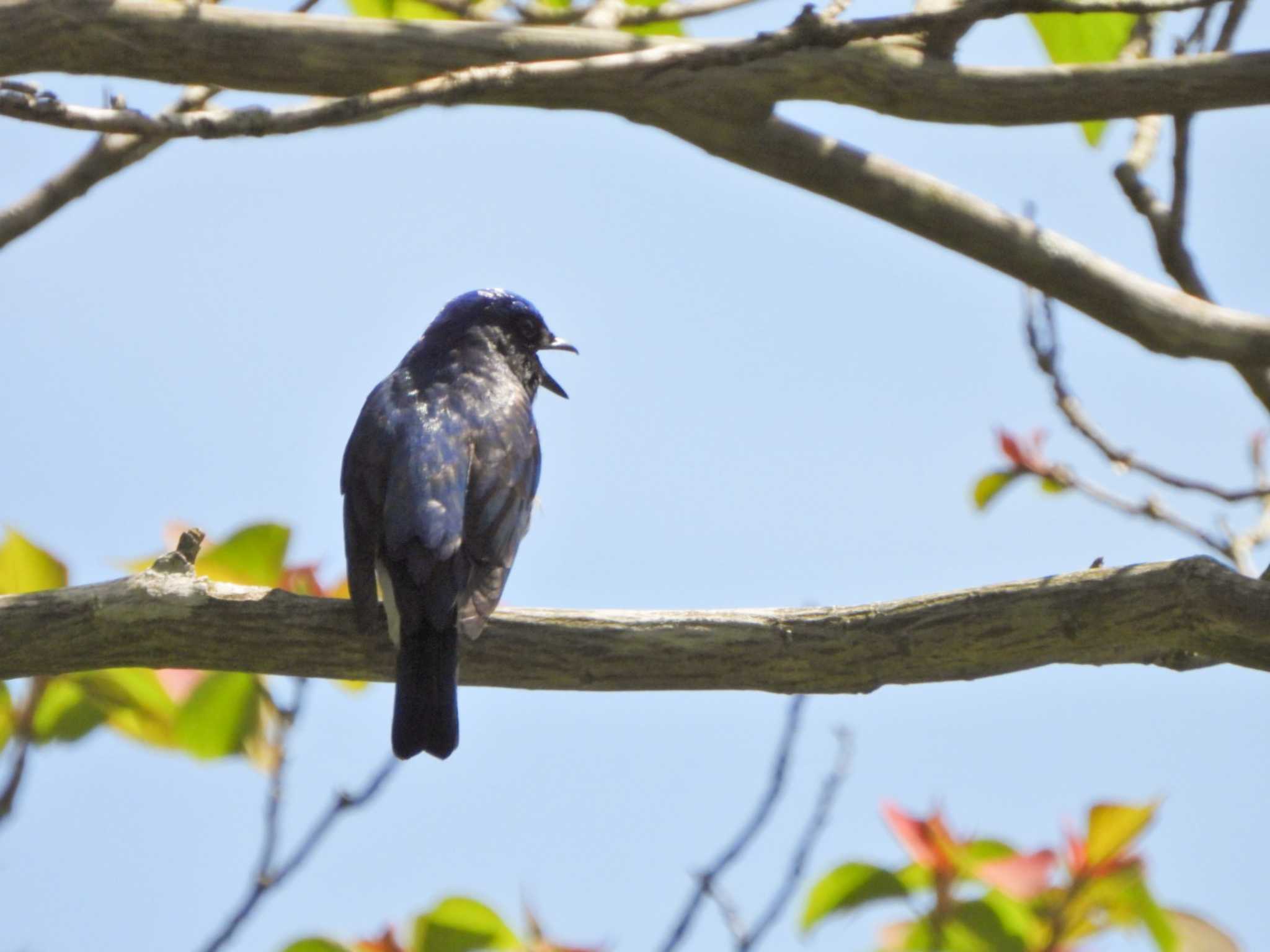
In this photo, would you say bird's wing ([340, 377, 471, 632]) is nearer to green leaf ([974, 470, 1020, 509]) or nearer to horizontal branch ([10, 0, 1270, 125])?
horizontal branch ([10, 0, 1270, 125])

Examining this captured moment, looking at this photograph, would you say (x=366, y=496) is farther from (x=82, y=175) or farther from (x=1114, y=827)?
(x=1114, y=827)

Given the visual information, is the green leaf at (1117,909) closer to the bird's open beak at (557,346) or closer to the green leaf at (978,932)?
the green leaf at (978,932)

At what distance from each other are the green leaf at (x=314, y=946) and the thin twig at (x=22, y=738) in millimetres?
699

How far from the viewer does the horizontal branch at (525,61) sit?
168 inches

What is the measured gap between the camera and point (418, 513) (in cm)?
502

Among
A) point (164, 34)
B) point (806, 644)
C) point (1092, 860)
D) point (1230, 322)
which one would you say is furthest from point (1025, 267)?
point (164, 34)

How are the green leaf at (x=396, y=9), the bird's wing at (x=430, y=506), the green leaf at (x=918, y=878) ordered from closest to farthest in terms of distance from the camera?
the green leaf at (x=918, y=878)
the bird's wing at (x=430, y=506)
the green leaf at (x=396, y=9)

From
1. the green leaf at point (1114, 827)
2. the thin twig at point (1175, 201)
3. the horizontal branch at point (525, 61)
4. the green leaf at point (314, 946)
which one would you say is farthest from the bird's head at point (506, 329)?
the green leaf at point (1114, 827)

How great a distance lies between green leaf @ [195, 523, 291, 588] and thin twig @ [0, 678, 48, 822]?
0.54 m

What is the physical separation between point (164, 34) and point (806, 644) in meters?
2.42

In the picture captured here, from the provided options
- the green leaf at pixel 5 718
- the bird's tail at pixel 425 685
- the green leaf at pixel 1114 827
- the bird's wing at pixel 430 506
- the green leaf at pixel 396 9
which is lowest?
the green leaf at pixel 1114 827

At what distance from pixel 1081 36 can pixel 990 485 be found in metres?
1.90

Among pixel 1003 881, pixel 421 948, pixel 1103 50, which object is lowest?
pixel 421 948

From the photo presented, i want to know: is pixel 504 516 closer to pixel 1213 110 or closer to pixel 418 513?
pixel 418 513
